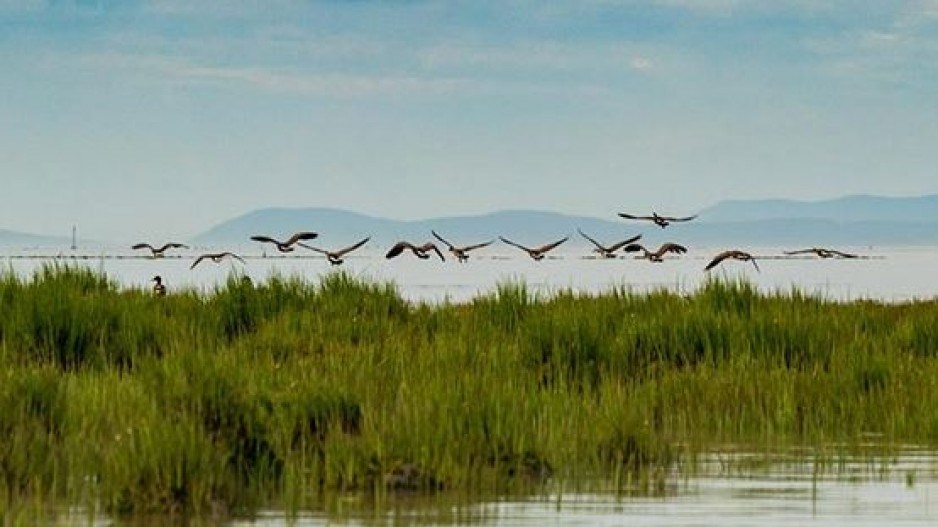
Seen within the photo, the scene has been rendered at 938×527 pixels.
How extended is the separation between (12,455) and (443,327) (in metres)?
7.99

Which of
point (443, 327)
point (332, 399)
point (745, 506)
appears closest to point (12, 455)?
point (332, 399)

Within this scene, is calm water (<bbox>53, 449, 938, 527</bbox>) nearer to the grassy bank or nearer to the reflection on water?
the reflection on water

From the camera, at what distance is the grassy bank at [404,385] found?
1048 cm

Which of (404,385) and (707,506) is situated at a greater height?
(404,385)

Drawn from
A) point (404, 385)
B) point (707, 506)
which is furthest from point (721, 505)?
point (404, 385)

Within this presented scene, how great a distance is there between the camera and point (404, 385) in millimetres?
12320

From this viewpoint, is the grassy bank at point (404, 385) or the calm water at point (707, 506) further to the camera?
the grassy bank at point (404, 385)

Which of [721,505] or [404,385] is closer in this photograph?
[721,505]

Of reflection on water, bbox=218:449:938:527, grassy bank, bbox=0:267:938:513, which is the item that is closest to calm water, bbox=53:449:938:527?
reflection on water, bbox=218:449:938:527

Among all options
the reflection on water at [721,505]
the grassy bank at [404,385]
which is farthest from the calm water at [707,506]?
the grassy bank at [404,385]

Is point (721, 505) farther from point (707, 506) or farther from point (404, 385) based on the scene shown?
point (404, 385)

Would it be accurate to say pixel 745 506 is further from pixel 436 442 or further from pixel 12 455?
pixel 12 455

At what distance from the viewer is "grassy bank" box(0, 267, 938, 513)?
412 inches

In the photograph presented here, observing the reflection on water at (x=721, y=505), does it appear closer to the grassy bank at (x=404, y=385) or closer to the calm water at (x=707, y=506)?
the calm water at (x=707, y=506)
